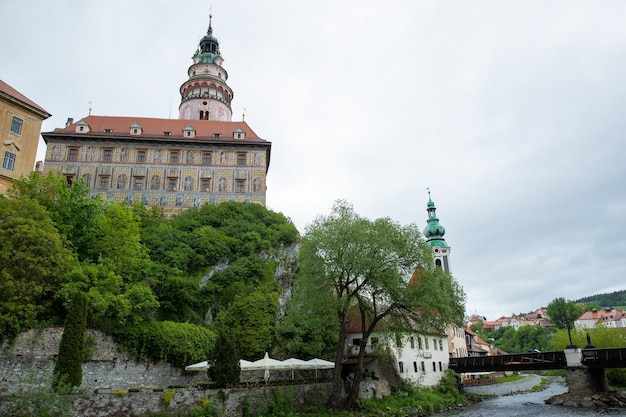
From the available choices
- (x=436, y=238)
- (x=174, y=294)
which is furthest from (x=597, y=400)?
(x=436, y=238)

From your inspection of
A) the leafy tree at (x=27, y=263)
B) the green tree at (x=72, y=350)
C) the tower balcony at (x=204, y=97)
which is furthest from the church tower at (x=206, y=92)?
the green tree at (x=72, y=350)

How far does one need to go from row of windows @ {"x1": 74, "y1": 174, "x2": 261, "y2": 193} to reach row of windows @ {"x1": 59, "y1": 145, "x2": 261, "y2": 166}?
202cm

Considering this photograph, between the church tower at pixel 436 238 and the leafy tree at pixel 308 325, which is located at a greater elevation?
the church tower at pixel 436 238

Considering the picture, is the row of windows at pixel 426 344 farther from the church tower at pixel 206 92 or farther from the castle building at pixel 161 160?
the church tower at pixel 206 92

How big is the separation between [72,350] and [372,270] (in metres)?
14.6

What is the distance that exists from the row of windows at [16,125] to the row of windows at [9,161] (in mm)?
1696

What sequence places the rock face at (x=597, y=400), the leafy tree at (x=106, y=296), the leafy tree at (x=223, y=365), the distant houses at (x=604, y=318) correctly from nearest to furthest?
the leafy tree at (x=223, y=365), the leafy tree at (x=106, y=296), the rock face at (x=597, y=400), the distant houses at (x=604, y=318)

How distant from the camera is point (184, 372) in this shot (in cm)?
2573

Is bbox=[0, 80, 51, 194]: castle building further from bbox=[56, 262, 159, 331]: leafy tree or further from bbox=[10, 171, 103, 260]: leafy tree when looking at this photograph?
bbox=[56, 262, 159, 331]: leafy tree

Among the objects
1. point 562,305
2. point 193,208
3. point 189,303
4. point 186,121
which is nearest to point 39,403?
point 189,303

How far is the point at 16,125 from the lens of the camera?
107ft

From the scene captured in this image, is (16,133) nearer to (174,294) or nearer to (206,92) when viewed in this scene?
(174,294)

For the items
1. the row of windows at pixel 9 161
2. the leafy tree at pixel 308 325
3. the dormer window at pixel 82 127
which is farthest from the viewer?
the dormer window at pixel 82 127

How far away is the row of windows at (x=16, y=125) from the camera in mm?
32531
